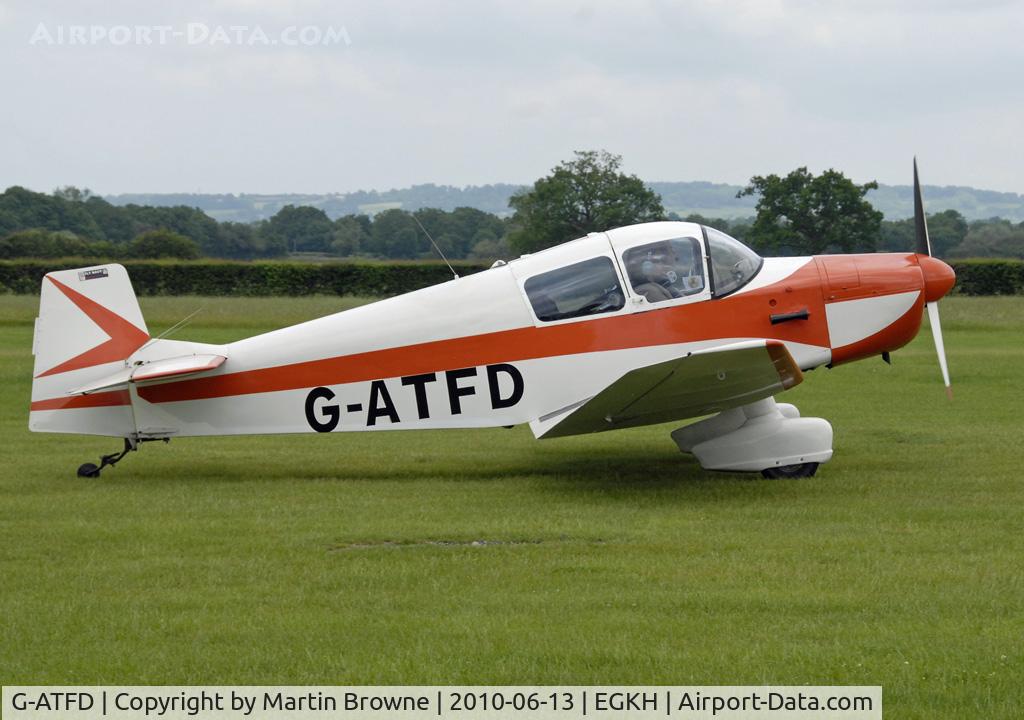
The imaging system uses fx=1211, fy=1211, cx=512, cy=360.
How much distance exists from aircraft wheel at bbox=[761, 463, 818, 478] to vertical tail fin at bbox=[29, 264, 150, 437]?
18.5 feet

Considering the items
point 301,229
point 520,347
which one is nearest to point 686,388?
point 520,347

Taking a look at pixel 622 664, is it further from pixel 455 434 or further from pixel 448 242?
pixel 448 242

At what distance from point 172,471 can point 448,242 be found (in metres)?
41.2

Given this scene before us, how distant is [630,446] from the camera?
1306cm

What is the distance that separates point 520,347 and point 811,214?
3493 cm

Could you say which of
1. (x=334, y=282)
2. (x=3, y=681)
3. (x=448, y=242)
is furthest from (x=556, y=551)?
(x=448, y=242)

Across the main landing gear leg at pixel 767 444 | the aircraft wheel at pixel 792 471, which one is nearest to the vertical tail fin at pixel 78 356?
the main landing gear leg at pixel 767 444

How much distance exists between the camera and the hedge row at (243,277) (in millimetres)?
44500

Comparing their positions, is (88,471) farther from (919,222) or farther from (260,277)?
(260,277)

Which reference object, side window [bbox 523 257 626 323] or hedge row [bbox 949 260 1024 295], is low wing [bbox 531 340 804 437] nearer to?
side window [bbox 523 257 626 323]

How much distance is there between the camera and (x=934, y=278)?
1083 centimetres

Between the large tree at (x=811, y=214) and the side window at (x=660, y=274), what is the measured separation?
32.4 meters

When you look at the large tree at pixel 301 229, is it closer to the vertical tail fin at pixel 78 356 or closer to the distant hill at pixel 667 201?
the distant hill at pixel 667 201

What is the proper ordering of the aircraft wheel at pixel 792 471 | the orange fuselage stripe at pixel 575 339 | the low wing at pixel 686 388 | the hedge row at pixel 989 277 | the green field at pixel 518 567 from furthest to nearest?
the hedge row at pixel 989 277 → the aircraft wheel at pixel 792 471 → the orange fuselage stripe at pixel 575 339 → the low wing at pixel 686 388 → the green field at pixel 518 567
